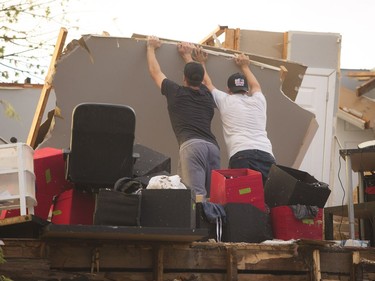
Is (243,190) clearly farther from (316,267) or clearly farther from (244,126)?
(244,126)

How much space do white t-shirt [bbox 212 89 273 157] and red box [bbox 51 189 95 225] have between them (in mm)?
2136

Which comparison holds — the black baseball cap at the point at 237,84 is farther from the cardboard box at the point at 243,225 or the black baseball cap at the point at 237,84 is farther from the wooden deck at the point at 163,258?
the wooden deck at the point at 163,258

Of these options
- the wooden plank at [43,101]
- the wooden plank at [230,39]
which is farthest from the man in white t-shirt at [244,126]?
the wooden plank at [230,39]

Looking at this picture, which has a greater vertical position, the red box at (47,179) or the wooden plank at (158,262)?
the red box at (47,179)

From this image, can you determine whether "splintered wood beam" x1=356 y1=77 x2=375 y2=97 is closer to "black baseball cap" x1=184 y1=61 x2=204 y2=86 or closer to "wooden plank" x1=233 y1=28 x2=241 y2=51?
"wooden plank" x1=233 y1=28 x2=241 y2=51

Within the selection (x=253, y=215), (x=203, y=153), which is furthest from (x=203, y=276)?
(x=203, y=153)

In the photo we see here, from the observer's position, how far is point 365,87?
13.9m

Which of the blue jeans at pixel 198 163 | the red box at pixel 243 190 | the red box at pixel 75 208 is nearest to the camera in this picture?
the red box at pixel 75 208

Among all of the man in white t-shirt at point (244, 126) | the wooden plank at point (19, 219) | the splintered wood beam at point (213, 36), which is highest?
the splintered wood beam at point (213, 36)

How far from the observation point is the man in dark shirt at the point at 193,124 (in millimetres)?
7539

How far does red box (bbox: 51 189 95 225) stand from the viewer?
6.24 metres

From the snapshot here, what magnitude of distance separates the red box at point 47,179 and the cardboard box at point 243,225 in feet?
4.24

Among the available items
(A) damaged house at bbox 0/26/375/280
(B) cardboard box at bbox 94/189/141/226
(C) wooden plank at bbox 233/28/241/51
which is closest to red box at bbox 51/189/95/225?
(B) cardboard box at bbox 94/189/141/226

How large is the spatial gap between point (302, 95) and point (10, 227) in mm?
6305
